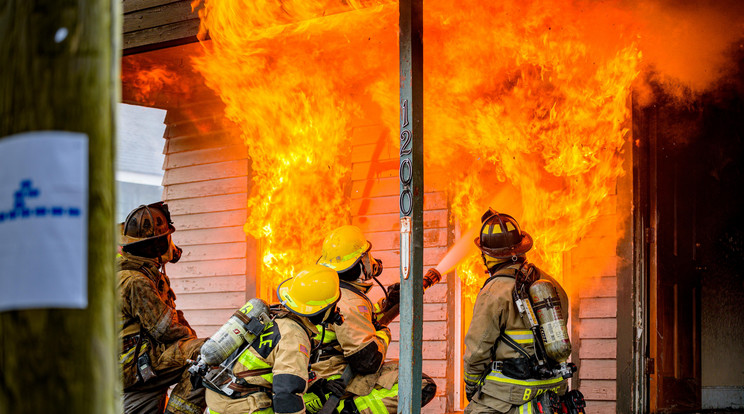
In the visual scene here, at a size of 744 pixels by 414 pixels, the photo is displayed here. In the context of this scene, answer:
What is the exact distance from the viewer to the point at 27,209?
66.9 inches

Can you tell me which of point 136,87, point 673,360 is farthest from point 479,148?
point 136,87

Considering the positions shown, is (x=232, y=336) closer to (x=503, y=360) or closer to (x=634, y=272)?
(x=503, y=360)

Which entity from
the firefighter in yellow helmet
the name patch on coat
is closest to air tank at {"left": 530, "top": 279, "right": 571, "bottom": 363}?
the firefighter in yellow helmet

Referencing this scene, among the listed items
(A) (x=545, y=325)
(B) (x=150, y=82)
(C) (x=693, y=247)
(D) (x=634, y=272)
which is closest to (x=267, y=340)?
(A) (x=545, y=325)

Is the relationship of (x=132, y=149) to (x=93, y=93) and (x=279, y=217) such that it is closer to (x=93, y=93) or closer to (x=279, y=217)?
(x=279, y=217)

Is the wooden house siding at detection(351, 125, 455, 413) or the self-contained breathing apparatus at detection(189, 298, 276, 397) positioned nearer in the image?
the self-contained breathing apparatus at detection(189, 298, 276, 397)

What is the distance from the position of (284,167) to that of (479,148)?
2.56 m

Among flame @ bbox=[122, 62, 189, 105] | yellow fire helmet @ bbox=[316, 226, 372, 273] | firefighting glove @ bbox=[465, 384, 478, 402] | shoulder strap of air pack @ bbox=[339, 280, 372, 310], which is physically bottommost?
firefighting glove @ bbox=[465, 384, 478, 402]

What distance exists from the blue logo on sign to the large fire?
5401mm

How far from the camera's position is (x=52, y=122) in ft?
5.66

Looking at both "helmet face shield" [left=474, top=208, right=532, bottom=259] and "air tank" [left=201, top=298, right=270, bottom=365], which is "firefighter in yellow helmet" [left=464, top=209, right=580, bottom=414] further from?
"air tank" [left=201, top=298, right=270, bottom=365]

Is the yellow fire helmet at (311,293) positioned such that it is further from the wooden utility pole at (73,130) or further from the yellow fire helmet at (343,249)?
the wooden utility pole at (73,130)

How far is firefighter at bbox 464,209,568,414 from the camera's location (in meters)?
5.82

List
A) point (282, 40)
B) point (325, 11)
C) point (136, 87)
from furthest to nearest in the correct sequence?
1. point (136, 87)
2. point (282, 40)
3. point (325, 11)
